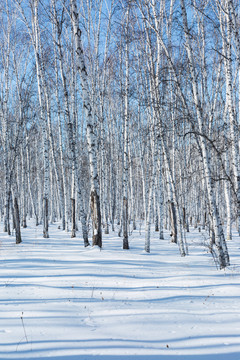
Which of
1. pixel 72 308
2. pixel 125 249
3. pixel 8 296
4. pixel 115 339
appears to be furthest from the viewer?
pixel 125 249

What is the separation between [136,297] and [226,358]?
195 cm

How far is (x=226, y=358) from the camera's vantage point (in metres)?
2.71

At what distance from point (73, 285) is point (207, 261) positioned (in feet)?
16.6

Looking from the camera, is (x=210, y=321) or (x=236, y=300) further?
(x=236, y=300)

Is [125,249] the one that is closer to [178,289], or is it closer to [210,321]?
[178,289]

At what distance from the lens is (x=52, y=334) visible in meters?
3.07

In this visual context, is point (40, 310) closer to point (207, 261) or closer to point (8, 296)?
point (8, 296)

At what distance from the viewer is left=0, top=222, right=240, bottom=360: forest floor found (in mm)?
2809

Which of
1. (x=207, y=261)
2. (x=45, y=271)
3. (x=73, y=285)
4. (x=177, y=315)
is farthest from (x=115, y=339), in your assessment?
(x=207, y=261)

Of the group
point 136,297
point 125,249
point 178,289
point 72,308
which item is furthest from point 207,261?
point 72,308

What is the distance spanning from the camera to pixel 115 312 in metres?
3.80

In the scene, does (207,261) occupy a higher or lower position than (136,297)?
lower

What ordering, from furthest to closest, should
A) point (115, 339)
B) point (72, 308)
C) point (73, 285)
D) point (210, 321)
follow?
1. point (73, 285)
2. point (72, 308)
3. point (210, 321)
4. point (115, 339)

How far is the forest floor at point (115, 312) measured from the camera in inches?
111
